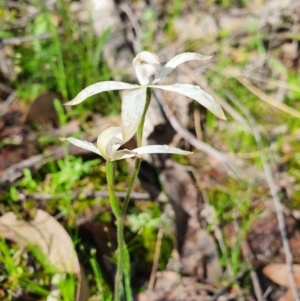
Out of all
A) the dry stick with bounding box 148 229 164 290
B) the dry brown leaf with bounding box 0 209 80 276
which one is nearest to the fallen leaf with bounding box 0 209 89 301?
the dry brown leaf with bounding box 0 209 80 276

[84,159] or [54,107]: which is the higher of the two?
[54,107]

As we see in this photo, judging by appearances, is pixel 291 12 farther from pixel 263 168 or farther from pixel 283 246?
pixel 283 246

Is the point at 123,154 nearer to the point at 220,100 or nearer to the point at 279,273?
the point at 279,273

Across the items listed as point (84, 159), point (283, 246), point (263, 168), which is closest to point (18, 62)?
point (84, 159)

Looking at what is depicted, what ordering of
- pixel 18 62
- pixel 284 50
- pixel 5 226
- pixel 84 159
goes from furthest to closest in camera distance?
1. pixel 284 50
2. pixel 18 62
3. pixel 84 159
4. pixel 5 226

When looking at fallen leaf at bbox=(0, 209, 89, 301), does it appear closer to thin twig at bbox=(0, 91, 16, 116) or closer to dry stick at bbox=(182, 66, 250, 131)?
thin twig at bbox=(0, 91, 16, 116)

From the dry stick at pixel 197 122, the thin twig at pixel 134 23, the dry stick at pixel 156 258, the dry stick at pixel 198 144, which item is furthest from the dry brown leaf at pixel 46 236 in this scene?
the thin twig at pixel 134 23

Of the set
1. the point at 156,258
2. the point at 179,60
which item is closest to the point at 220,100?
the point at 156,258
